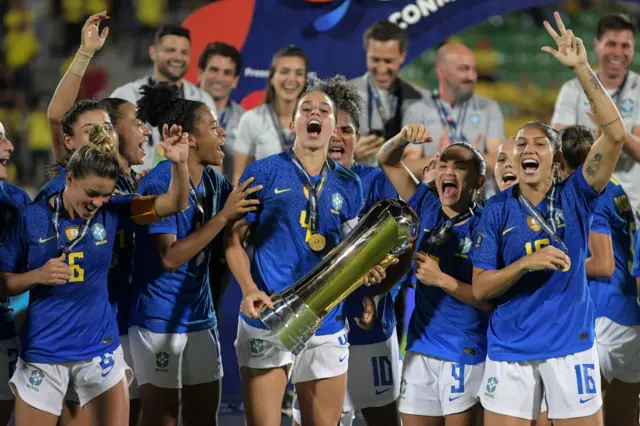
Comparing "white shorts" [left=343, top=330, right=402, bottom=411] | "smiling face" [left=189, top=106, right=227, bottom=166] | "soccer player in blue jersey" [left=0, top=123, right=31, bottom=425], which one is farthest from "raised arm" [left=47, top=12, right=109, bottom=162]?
"white shorts" [left=343, top=330, right=402, bottom=411]

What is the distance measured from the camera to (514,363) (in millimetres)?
4102

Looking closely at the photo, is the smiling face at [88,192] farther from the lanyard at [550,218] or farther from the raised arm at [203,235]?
the lanyard at [550,218]

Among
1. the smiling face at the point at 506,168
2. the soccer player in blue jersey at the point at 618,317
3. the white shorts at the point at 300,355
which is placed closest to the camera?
the white shorts at the point at 300,355

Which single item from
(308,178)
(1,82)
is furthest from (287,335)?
(1,82)

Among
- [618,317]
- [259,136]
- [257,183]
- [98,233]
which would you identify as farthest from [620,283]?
[98,233]

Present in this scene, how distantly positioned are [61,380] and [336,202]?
140 cm

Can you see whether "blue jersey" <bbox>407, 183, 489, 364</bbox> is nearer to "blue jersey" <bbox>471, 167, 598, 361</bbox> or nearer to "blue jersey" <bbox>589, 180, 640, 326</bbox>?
"blue jersey" <bbox>471, 167, 598, 361</bbox>

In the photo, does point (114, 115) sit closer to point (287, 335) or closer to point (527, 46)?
point (287, 335)

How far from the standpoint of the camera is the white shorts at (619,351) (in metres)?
5.31

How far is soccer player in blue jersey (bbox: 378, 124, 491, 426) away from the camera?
439 centimetres

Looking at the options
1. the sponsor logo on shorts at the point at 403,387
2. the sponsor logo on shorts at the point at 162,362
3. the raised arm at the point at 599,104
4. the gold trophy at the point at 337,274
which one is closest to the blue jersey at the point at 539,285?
the raised arm at the point at 599,104

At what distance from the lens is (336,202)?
4.37 metres

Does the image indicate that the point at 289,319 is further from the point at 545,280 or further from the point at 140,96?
the point at 140,96

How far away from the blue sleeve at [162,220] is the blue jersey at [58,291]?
34cm
